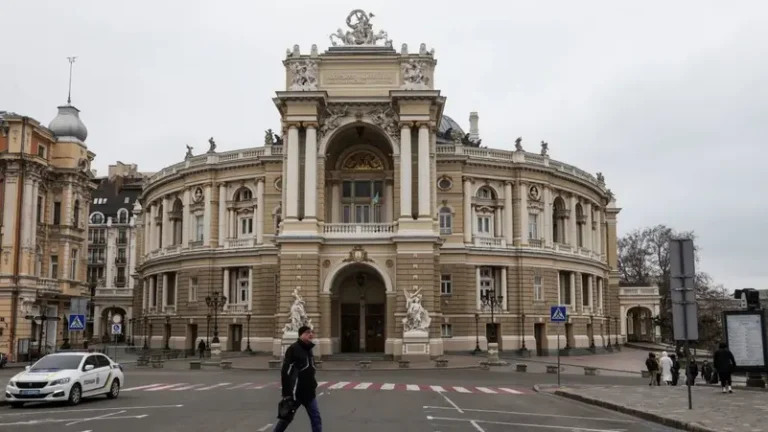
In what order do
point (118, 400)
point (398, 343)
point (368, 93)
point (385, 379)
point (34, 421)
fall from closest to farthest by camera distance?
point (34, 421)
point (118, 400)
point (385, 379)
point (398, 343)
point (368, 93)

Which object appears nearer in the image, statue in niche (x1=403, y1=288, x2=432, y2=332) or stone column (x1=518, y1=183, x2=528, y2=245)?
statue in niche (x1=403, y1=288, x2=432, y2=332)

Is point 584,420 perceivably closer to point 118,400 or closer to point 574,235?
point 118,400

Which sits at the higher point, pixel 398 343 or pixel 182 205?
pixel 182 205

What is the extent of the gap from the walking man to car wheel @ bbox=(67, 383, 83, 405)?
38.1ft

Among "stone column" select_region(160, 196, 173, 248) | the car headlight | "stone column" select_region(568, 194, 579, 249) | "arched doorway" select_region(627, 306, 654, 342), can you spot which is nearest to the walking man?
the car headlight

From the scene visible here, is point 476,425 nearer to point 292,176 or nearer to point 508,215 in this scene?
point 292,176

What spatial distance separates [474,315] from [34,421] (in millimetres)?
44299

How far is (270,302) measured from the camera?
198 feet

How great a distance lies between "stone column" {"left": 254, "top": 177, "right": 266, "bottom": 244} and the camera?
61.4m

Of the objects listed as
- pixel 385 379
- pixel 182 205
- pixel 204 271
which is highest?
pixel 182 205

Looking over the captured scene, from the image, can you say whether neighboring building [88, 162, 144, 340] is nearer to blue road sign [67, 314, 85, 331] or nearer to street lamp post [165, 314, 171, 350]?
street lamp post [165, 314, 171, 350]

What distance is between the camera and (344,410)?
20.2 meters

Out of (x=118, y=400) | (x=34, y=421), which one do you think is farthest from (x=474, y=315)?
(x=34, y=421)

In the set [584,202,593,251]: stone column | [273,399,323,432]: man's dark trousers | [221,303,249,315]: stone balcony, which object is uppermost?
[584,202,593,251]: stone column
